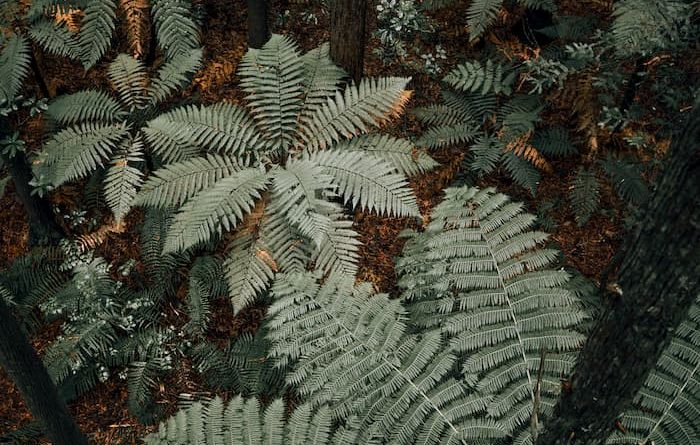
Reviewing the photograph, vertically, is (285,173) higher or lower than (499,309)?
higher

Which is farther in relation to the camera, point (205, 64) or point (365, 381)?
point (205, 64)

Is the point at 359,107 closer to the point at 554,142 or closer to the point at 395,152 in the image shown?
the point at 395,152

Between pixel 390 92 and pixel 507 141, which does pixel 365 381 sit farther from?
pixel 507 141

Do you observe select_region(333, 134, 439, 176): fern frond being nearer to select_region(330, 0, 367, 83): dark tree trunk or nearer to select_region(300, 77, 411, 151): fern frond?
select_region(300, 77, 411, 151): fern frond

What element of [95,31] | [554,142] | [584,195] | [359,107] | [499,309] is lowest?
[499,309]

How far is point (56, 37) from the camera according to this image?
5.09m

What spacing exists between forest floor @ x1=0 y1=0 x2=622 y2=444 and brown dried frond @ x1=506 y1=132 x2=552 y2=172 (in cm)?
48

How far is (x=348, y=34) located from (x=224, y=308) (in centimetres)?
292

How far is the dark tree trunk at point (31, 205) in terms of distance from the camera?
4.95 m

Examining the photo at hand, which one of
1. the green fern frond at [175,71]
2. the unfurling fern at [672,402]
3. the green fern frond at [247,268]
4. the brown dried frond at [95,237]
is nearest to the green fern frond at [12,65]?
the green fern frond at [175,71]

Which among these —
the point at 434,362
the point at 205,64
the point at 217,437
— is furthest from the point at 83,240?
the point at 434,362

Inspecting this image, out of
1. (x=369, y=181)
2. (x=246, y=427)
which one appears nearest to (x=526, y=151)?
(x=369, y=181)

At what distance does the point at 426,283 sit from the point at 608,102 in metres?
2.92

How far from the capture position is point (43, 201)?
5312mm
